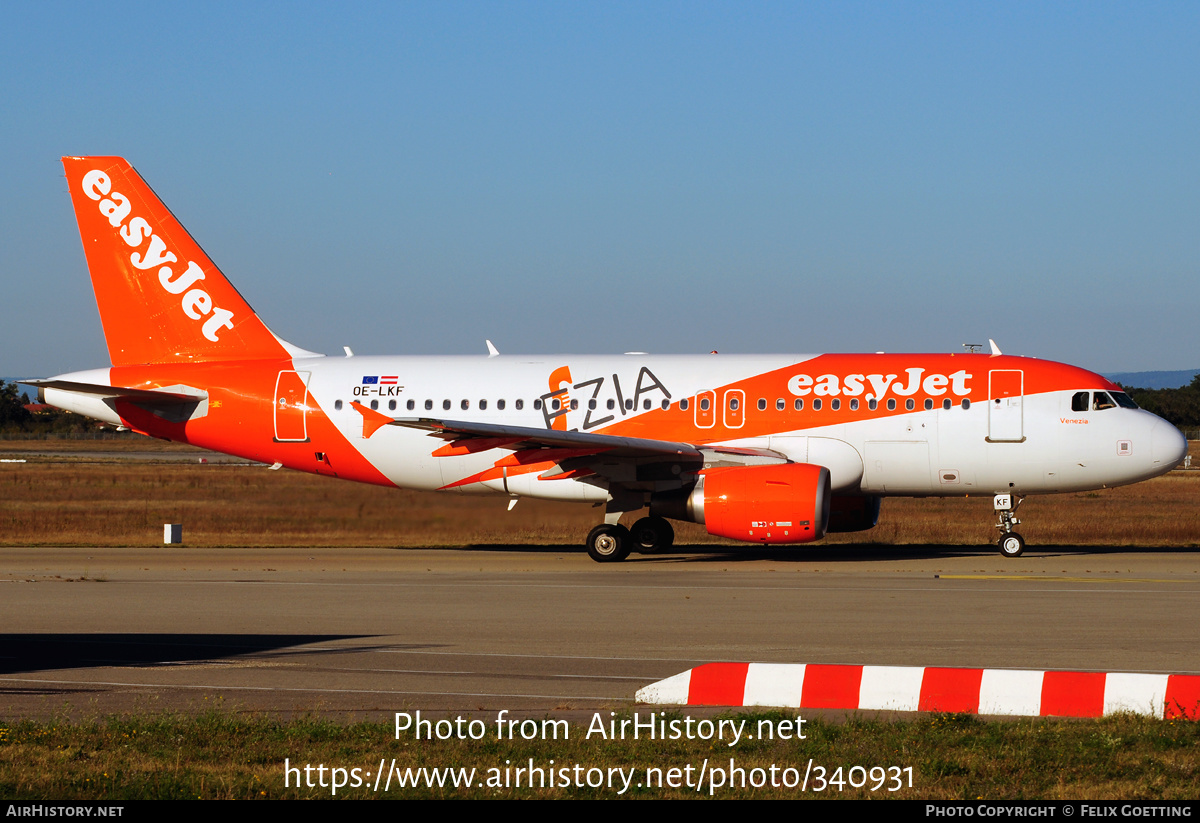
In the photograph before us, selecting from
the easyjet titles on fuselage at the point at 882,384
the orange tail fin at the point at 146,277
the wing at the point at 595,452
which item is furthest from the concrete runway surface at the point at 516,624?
the orange tail fin at the point at 146,277

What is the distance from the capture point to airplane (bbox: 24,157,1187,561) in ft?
83.5

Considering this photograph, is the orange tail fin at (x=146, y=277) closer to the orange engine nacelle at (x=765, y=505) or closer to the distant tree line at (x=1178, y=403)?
the orange engine nacelle at (x=765, y=505)

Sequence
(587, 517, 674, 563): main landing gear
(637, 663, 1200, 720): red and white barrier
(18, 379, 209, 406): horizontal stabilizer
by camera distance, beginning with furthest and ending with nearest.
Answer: (18, 379, 209, 406): horizontal stabilizer, (587, 517, 674, 563): main landing gear, (637, 663, 1200, 720): red and white barrier

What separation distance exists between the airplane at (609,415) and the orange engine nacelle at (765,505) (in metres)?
0.04

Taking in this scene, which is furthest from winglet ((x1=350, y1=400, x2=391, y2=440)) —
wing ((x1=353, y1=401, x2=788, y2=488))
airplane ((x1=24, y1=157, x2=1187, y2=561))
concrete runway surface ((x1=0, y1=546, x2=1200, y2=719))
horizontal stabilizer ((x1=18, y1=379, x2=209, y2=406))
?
horizontal stabilizer ((x1=18, y1=379, x2=209, y2=406))

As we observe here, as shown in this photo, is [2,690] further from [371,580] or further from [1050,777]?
[371,580]

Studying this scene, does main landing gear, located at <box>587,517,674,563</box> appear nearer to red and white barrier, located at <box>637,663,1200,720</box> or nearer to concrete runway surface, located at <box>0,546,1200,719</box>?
concrete runway surface, located at <box>0,546,1200,719</box>

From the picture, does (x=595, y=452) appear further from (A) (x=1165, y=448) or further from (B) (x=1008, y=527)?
(A) (x=1165, y=448)

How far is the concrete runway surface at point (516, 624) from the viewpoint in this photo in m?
11.7

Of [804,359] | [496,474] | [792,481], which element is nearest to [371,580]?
[496,474]

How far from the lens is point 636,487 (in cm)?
2600

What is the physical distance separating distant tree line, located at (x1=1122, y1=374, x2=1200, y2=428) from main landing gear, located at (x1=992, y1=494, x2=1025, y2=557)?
100 metres

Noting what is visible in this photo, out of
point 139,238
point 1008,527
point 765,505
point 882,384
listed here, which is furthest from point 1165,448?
point 139,238
